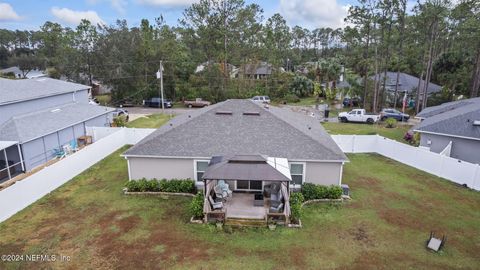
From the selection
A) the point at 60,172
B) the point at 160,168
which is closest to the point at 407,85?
the point at 160,168

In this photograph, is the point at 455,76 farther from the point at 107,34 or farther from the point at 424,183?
the point at 107,34

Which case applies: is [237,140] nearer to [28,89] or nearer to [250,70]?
[28,89]

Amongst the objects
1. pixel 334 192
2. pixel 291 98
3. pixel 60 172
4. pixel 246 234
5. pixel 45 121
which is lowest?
pixel 246 234

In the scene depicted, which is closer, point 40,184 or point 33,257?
point 33,257

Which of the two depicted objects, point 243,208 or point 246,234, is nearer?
point 246,234

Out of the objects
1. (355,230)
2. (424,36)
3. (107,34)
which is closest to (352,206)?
(355,230)

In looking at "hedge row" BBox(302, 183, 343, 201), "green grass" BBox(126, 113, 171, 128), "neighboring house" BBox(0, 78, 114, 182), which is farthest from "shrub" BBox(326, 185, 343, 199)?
"green grass" BBox(126, 113, 171, 128)

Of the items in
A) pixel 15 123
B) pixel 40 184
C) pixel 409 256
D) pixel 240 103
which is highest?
pixel 240 103
